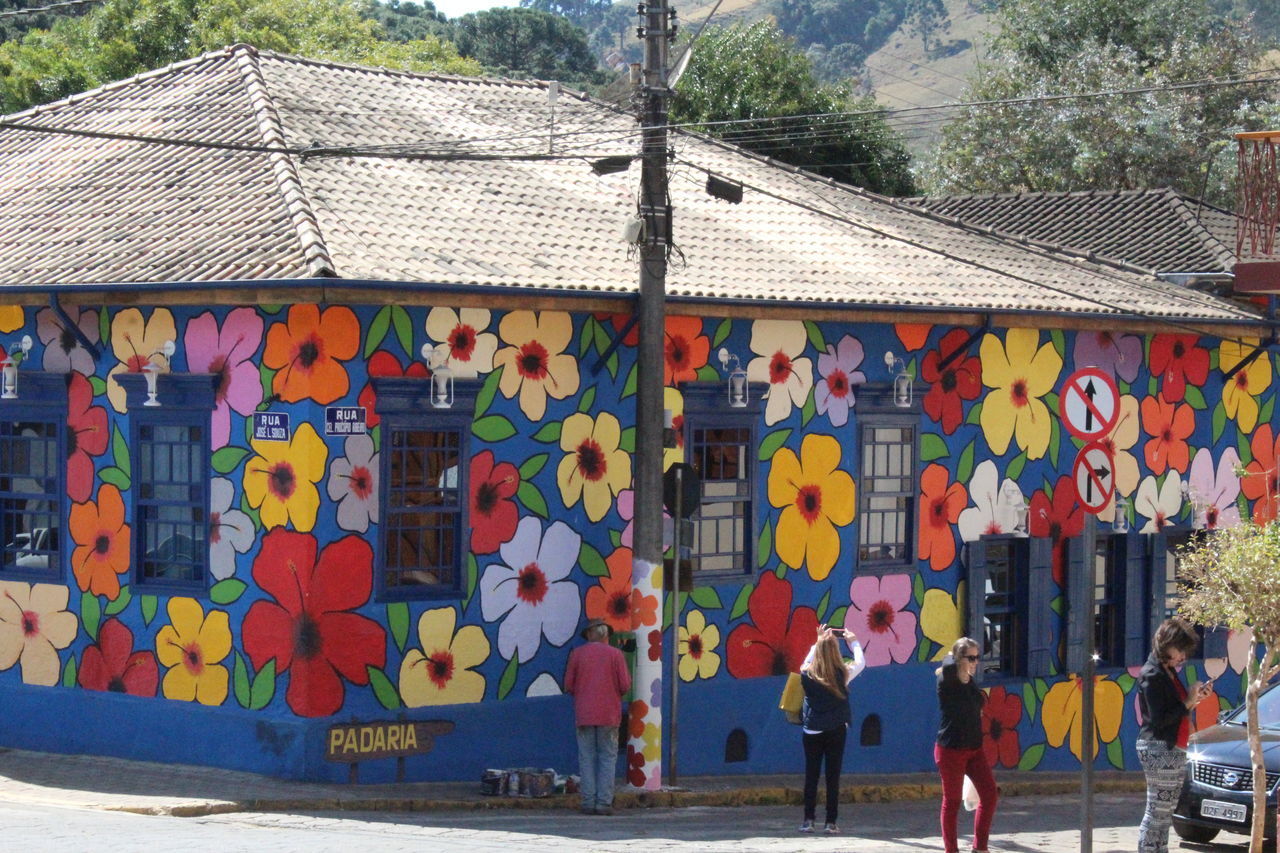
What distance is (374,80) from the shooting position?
2109 centimetres

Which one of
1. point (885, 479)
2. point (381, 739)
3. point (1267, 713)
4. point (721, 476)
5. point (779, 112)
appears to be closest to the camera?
point (381, 739)

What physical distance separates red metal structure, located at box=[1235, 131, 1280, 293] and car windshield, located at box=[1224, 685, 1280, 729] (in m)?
7.17

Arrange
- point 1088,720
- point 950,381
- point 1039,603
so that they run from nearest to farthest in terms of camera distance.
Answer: point 1088,720
point 950,381
point 1039,603

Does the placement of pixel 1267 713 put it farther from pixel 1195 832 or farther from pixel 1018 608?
pixel 1018 608

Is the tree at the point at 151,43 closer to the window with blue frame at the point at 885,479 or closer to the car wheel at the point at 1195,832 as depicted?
the window with blue frame at the point at 885,479

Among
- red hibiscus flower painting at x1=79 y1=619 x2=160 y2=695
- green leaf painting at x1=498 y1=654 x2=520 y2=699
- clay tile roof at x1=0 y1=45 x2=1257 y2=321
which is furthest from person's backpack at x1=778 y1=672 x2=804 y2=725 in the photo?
red hibiscus flower painting at x1=79 y1=619 x2=160 y2=695

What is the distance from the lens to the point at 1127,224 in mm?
28609

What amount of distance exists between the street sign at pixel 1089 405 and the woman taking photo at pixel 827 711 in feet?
8.80

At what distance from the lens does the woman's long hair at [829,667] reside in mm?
14430

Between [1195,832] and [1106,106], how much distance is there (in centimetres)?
3063

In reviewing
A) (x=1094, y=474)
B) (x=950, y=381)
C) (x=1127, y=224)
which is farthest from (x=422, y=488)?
(x=1127, y=224)

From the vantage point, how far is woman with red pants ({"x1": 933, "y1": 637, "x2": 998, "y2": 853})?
43.0 ft

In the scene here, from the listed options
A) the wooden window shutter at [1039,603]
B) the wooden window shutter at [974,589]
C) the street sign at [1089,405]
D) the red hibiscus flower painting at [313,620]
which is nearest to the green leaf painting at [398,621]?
the red hibiscus flower painting at [313,620]

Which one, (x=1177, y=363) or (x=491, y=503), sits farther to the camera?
(x=1177, y=363)
